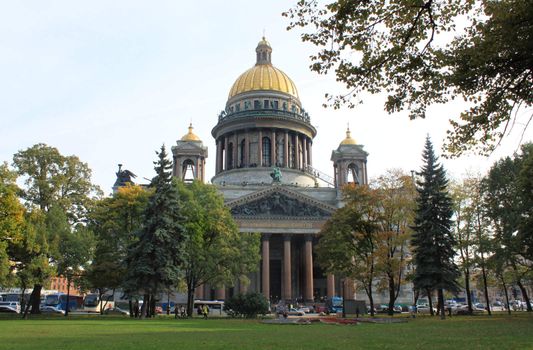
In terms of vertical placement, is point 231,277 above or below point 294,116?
below

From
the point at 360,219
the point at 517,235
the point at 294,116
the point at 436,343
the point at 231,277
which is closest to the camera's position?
the point at 436,343

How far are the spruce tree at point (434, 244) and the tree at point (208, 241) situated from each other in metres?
13.8

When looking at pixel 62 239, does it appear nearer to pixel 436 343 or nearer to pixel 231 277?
pixel 231 277

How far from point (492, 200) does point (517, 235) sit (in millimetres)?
5448

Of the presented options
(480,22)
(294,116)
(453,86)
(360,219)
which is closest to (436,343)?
(453,86)

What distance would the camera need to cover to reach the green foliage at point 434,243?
119ft

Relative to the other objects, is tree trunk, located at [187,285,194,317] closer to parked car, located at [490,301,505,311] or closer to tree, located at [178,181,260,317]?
tree, located at [178,181,260,317]

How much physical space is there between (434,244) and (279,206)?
28.4m

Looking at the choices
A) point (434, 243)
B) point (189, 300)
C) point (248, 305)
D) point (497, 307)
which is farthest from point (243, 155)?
point (497, 307)

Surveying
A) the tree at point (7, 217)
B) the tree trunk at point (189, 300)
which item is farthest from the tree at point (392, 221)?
the tree at point (7, 217)

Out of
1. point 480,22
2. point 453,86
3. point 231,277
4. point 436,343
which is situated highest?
point 480,22

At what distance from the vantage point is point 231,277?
43000mm

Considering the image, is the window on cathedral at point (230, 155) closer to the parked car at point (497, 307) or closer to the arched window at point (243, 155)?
the arched window at point (243, 155)

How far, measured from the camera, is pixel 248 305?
132 ft
